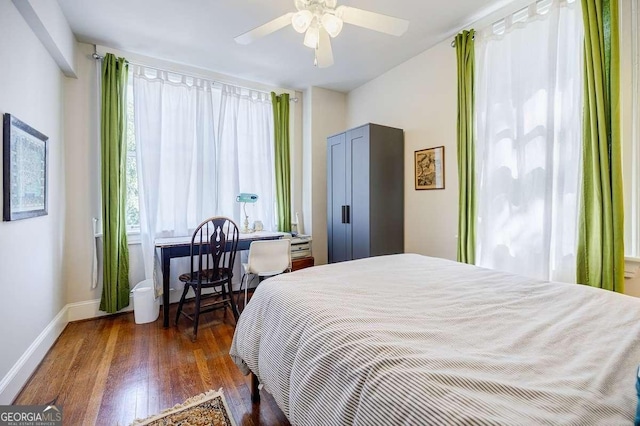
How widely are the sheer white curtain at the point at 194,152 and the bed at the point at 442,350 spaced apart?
2186 millimetres

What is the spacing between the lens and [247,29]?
262 centimetres

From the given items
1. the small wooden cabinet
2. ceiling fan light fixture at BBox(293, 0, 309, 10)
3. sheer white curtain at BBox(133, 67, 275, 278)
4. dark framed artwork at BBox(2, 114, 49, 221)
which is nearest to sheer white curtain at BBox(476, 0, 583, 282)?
ceiling fan light fixture at BBox(293, 0, 309, 10)

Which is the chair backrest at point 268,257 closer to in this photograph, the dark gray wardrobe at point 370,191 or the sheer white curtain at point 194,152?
the dark gray wardrobe at point 370,191

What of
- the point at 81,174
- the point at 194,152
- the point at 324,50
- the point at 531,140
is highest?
the point at 324,50

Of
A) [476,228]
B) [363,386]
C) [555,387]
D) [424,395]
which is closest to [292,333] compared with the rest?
[363,386]

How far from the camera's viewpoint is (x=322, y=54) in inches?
77.5

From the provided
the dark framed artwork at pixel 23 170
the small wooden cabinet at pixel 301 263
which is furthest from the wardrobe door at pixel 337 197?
the dark framed artwork at pixel 23 170

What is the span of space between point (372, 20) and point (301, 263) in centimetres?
280

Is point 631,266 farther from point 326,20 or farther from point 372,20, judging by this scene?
point 326,20

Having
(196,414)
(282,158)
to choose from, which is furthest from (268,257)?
(282,158)

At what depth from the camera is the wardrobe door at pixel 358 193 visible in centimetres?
313

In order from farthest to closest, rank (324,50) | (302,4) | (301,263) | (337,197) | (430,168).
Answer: (301,263) < (337,197) < (430,168) < (324,50) < (302,4)

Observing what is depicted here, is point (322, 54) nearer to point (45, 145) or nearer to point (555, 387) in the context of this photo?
point (555, 387)

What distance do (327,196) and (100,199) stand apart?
259cm
